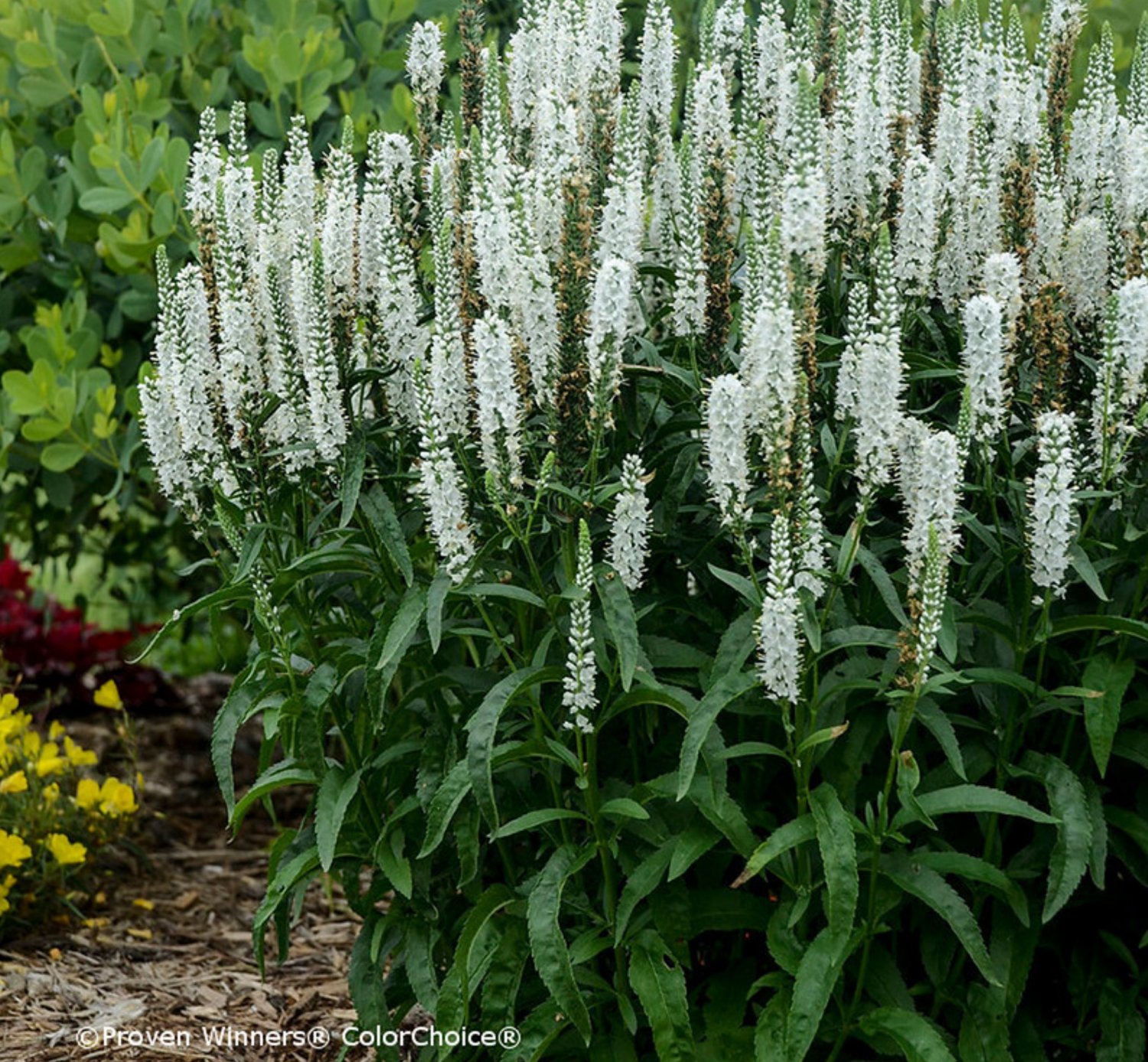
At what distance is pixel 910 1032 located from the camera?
2.76m

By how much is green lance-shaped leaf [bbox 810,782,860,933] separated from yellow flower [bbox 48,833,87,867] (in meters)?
2.53

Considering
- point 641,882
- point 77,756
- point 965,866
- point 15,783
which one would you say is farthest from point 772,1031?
point 77,756

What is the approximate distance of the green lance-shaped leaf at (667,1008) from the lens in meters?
2.79

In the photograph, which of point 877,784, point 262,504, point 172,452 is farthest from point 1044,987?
point 172,452

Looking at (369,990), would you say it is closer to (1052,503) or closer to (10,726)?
(1052,503)

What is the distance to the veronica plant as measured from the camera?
2678 millimetres

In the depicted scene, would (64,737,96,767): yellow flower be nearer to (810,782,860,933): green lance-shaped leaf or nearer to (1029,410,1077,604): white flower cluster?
(810,782,860,933): green lance-shaped leaf

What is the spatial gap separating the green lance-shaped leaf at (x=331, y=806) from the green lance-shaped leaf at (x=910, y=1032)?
1028 mm

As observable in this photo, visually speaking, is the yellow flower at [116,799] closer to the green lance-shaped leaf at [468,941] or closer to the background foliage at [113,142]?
the background foliage at [113,142]

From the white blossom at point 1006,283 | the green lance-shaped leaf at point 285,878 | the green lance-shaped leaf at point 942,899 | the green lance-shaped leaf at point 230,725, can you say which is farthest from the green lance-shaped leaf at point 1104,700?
the green lance-shaped leaf at point 230,725

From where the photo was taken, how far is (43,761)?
464cm

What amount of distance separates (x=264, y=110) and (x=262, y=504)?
203 centimetres

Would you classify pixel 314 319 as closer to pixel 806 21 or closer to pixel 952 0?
pixel 806 21

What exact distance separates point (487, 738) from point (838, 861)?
0.64 metres
